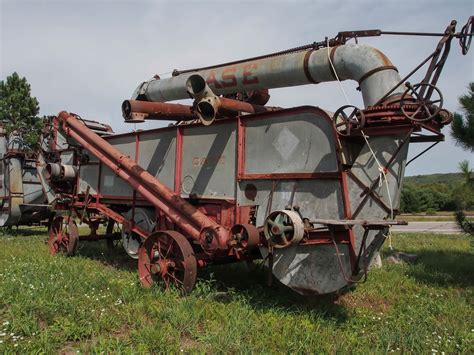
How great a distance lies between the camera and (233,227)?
16.5 feet

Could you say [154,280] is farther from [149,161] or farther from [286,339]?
[286,339]

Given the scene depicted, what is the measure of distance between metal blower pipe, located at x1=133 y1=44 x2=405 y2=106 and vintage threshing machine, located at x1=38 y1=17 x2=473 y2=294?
0.01 meters

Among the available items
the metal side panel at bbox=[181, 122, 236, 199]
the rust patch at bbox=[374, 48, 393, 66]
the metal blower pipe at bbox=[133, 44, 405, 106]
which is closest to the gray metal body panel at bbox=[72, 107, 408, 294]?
the metal side panel at bbox=[181, 122, 236, 199]

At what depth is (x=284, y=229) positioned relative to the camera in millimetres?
4520

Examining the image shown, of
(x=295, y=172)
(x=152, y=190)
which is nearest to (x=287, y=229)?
(x=295, y=172)

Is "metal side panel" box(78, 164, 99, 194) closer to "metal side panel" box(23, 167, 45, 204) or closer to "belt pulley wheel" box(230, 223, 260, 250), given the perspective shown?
"belt pulley wheel" box(230, 223, 260, 250)

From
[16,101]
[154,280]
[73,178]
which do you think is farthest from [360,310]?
[16,101]

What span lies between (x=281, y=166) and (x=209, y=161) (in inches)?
47.5

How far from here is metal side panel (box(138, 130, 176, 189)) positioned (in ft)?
21.2

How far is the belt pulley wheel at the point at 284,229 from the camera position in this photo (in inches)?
176

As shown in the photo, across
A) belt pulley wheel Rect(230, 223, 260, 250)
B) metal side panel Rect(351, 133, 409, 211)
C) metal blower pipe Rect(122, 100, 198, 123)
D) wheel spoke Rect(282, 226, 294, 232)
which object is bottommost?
belt pulley wheel Rect(230, 223, 260, 250)

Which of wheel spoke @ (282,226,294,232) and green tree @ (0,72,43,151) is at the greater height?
green tree @ (0,72,43,151)

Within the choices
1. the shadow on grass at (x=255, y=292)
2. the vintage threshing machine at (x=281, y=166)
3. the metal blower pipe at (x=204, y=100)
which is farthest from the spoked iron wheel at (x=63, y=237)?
the metal blower pipe at (x=204, y=100)

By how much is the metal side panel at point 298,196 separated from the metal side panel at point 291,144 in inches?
6.0
